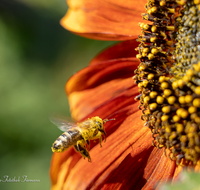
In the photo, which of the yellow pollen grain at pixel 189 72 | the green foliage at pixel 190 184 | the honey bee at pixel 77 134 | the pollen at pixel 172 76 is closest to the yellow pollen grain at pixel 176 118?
the pollen at pixel 172 76

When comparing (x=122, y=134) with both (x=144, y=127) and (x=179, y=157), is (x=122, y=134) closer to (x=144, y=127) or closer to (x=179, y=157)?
(x=144, y=127)

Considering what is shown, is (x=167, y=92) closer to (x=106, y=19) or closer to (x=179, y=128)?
(x=179, y=128)

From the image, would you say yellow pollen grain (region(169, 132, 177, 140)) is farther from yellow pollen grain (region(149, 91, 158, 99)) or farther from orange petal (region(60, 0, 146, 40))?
orange petal (region(60, 0, 146, 40))

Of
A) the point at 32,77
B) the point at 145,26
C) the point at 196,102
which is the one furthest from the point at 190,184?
the point at 32,77

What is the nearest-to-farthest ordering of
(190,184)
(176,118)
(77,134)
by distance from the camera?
(190,184), (176,118), (77,134)

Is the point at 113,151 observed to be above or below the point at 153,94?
below

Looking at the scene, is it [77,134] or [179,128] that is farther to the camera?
[77,134]

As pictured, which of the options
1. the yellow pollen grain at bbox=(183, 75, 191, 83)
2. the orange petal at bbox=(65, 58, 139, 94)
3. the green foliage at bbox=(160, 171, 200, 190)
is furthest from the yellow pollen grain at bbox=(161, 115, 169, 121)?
the green foliage at bbox=(160, 171, 200, 190)

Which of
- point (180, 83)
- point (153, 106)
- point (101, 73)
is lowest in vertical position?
point (153, 106)

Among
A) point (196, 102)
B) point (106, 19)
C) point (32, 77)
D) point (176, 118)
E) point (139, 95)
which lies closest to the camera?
point (196, 102)
